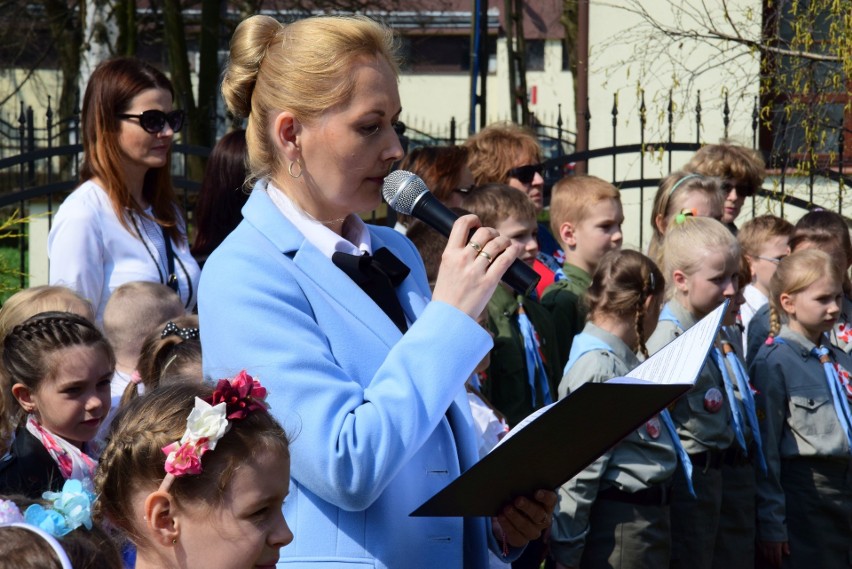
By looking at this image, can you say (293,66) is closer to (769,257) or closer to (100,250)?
(100,250)

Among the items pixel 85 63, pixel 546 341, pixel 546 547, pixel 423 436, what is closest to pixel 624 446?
pixel 546 547

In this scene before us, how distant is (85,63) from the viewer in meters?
14.2

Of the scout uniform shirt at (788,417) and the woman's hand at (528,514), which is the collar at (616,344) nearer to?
the scout uniform shirt at (788,417)

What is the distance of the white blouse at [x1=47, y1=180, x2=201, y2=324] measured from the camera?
14.3ft

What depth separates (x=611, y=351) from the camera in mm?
4504

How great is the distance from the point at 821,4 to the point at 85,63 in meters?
9.71

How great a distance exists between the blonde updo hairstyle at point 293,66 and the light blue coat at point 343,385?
0.20m

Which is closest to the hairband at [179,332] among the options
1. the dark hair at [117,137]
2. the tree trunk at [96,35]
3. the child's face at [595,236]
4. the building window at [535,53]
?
the dark hair at [117,137]

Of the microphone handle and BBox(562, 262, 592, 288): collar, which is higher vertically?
the microphone handle

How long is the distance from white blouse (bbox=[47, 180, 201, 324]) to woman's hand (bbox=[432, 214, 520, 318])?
7.52 feet

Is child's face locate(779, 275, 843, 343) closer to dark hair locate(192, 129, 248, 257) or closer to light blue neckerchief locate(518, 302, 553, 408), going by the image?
light blue neckerchief locate(518, 302, 553, 408)

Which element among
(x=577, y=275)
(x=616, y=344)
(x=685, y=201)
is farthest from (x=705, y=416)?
(x=685, y=201)

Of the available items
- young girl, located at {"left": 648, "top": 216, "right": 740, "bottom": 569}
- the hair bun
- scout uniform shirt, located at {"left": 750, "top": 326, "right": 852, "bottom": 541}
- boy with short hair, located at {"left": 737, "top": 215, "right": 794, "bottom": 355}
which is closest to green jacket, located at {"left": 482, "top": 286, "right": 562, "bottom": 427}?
young girl, located at {"left": 648, "top": 216, "right": 740, "bottom": 569}

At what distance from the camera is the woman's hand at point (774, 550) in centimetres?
523
